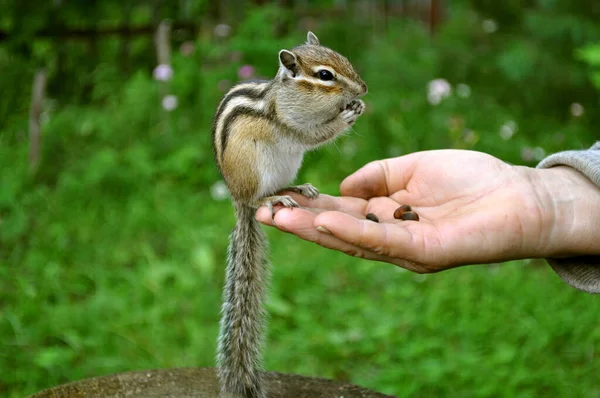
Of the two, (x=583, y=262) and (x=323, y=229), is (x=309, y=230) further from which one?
(x=583, y=262)

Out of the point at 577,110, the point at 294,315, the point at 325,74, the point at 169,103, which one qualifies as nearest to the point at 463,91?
the point at 577,110

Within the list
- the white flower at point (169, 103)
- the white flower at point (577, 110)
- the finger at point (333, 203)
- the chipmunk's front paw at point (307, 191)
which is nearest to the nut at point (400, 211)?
the finger at point (333, 203)

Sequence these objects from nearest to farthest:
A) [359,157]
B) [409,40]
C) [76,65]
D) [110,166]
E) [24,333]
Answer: [24,333], [110,166], [359,157], [76,65], [409,40]

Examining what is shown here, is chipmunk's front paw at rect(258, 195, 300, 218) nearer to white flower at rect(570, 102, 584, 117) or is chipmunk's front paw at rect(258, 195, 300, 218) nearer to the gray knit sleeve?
the gray knit sleeve

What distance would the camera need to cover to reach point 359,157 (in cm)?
514

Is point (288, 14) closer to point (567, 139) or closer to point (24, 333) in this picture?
point (567, 139)

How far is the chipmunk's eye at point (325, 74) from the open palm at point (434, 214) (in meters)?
0.35

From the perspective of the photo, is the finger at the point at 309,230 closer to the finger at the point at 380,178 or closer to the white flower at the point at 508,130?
the finger at the point at 380,178

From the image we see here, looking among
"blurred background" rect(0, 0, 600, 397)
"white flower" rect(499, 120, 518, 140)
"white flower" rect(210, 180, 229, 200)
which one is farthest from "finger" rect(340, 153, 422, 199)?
"white flower" rect(499, 120, 518, 140)

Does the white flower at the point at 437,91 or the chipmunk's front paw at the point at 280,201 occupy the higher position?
the white flower at the point at 437,91

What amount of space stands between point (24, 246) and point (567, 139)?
12.5 feet

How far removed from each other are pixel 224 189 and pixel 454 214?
2680 millimetres

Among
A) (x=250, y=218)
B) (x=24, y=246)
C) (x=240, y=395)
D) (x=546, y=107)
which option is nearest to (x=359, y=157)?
(x=546, y=107)

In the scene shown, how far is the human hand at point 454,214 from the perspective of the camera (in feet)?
6.82
